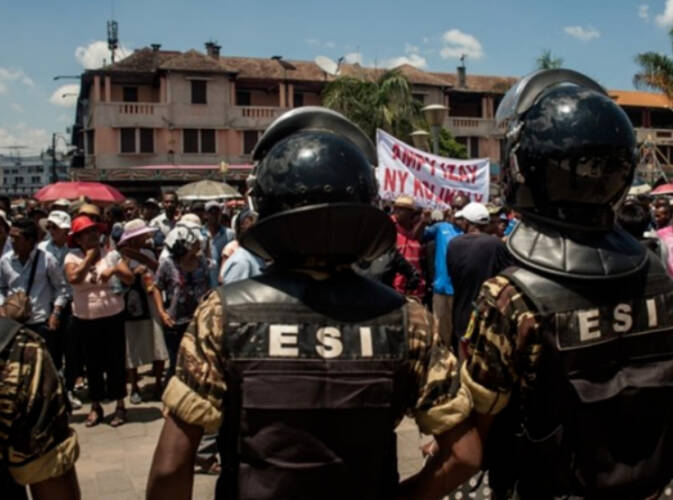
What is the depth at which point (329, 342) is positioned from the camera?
6.01 ft

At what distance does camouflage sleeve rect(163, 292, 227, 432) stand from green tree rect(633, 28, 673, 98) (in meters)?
28.8

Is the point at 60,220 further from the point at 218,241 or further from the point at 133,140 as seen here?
the point at 133,140

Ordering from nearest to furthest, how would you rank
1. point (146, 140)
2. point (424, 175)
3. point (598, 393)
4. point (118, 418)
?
point (598, 393)
point (118, 418)
point (424, 175)
point (146, 140)

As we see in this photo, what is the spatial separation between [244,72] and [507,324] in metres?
37.9

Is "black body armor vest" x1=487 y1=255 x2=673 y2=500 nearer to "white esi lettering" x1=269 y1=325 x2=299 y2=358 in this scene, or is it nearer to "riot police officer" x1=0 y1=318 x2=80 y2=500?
"white esi lettering" x1=269 y1=325 x2=299 y2=358

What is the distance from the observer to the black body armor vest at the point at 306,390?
1756mm

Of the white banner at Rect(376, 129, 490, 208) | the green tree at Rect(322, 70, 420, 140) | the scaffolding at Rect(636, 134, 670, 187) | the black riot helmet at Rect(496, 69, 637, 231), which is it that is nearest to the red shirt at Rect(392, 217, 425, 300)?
the white banner at Rect(376, 129, 490, 208)

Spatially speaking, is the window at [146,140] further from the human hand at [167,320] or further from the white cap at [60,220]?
the human hand at [167,320]

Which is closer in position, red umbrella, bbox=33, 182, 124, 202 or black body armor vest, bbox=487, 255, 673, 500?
black body armor vest, bbox=487, 255, 673, 500

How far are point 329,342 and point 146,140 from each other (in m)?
36.3

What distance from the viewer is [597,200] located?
2.26 meters

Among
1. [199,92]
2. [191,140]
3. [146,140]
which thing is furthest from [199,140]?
[146,140]

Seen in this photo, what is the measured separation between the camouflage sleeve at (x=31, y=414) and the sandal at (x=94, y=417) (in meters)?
4.81

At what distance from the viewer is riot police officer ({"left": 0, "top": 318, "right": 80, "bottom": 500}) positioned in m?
1.79
